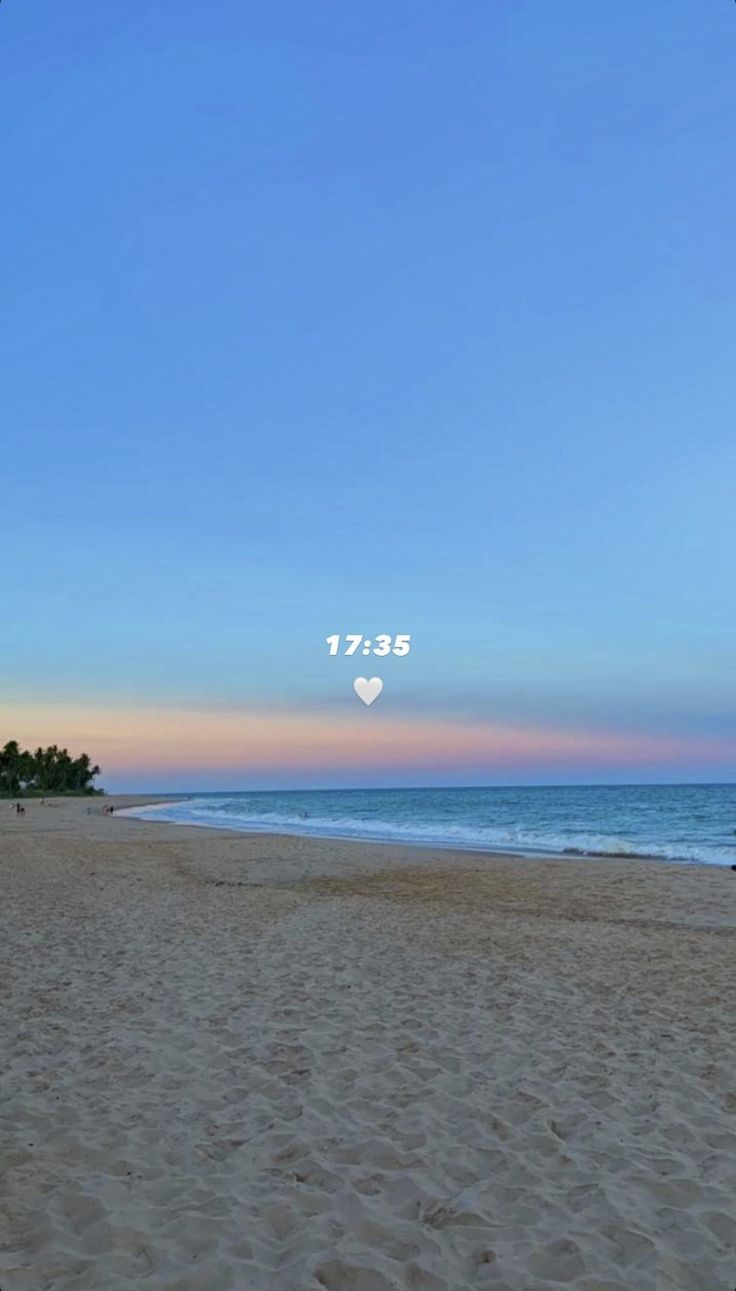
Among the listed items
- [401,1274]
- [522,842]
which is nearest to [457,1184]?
[401,1274]

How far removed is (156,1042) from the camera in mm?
7273

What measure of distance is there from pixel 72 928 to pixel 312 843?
2078 centimetres

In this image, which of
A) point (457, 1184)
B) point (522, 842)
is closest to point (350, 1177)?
point (457, 1184)

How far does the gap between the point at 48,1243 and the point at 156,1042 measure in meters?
3.11

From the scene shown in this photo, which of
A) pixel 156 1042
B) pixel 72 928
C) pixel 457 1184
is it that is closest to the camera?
pixel 457 1184

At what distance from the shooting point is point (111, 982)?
9.46 m

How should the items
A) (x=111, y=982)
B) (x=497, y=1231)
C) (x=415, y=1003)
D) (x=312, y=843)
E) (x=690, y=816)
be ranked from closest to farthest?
(x=497, y=1231)
(x=415, y=1003)
(x=111, y=982)
(x=312, y=843)
(x=690, y=816)

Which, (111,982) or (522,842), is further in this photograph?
(522,842)

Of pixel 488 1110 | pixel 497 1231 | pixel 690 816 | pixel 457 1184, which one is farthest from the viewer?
pixel 690 816

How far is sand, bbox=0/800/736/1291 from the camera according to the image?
4156 mm

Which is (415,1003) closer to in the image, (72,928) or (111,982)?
(111,982)

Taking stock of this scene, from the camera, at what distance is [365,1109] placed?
19.3 feet

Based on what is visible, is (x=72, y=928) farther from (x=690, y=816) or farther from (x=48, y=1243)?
(x=690, y=816)

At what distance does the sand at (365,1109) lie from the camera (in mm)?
4156
